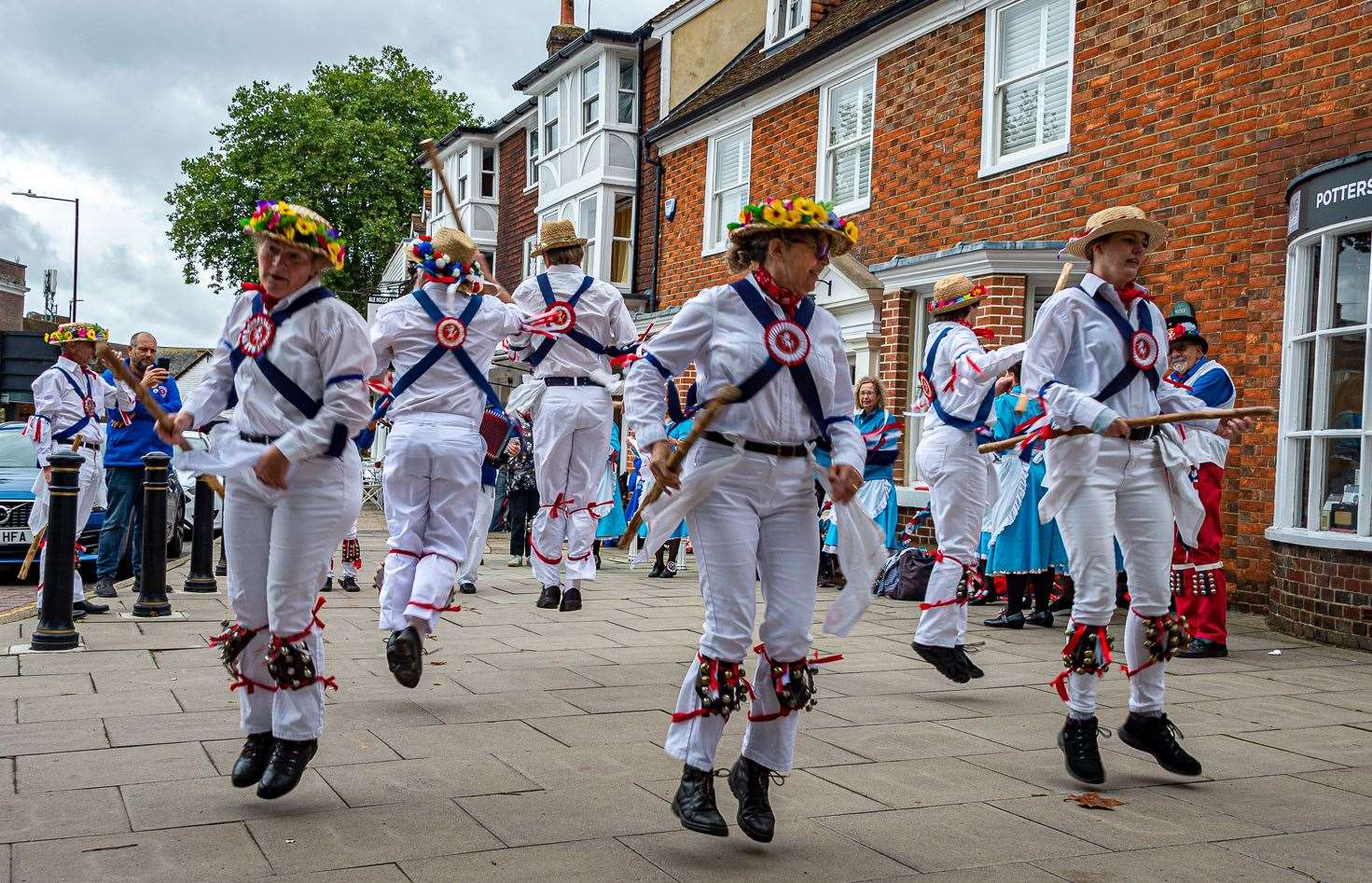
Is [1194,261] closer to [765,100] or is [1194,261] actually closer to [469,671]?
[469,671]

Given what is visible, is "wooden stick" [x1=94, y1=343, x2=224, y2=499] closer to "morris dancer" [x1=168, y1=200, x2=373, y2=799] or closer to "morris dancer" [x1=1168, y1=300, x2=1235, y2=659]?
"morris dancer" [x1=168, y1=200, x2=373, y2=799]

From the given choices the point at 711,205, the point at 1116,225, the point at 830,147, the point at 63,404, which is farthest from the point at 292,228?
the point at 711,205

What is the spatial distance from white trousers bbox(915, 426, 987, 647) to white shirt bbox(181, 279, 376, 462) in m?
3.55

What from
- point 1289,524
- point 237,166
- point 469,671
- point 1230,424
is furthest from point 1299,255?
point 237,166

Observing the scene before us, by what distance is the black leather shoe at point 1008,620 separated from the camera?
9906 mm

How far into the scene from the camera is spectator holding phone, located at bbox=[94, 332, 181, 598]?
35.2 ft

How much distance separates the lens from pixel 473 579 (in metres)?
11.2

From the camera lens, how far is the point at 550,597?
9719 millimetres

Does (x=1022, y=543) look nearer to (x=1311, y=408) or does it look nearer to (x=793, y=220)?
(x=1311, y=408)

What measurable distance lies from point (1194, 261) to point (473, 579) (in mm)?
6800

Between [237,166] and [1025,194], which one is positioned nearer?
[1025,194]

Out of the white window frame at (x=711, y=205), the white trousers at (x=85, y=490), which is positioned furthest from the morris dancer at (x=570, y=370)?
the white window frame at (x=711, y=205)

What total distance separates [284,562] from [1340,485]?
739cm

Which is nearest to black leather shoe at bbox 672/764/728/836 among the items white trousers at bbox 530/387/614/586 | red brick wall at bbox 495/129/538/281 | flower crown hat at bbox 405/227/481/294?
flower crown hat at bbox 405/227/481/294
